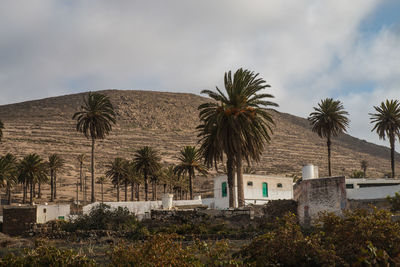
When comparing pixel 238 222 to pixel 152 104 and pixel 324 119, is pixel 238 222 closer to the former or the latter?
pixel 324 119

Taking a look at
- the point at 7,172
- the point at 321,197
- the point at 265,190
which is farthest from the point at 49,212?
the point at 7,172

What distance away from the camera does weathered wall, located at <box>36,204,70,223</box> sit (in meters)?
43.8

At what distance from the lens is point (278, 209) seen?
114ft

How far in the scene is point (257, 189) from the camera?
186 ft

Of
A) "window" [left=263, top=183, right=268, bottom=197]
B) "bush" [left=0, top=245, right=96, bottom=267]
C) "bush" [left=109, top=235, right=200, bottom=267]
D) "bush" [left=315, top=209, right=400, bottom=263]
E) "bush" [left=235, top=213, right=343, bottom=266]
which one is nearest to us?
"bush" [left=109, top=235, right=200, bottom=267]

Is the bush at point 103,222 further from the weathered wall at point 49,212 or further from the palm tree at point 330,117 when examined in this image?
the palm tree at point 330,117

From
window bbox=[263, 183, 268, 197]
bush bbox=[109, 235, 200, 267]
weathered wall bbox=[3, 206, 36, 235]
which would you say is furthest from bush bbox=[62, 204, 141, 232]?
window bbox=[263, 183, 268, 197]

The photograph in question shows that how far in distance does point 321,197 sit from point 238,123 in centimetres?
1072

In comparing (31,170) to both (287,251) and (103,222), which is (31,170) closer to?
(103,222)

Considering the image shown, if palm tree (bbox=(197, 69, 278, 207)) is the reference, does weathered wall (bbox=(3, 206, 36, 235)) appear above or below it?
below

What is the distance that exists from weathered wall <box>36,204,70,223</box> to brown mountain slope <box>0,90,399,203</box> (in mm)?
51689

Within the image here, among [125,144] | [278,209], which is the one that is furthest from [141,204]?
[125,144]

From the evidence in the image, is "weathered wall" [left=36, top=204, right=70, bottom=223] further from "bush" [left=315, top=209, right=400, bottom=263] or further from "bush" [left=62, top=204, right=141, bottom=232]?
"bush" [left=315, top=209, right=400, bottom=263]

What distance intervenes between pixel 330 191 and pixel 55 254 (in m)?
21.2
